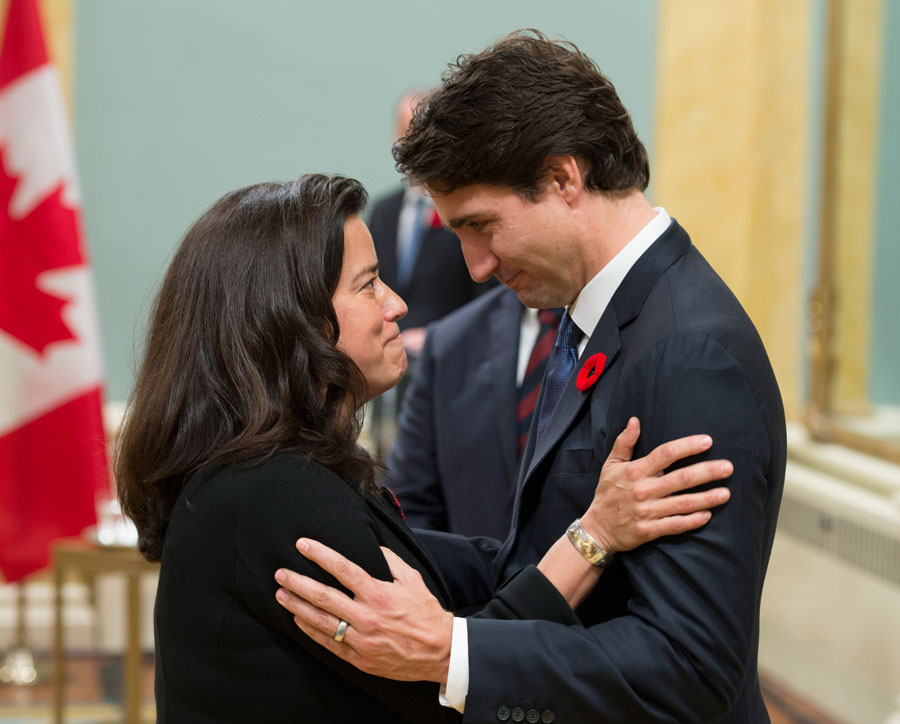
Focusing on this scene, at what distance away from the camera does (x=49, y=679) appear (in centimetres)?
499

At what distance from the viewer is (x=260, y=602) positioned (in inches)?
66.9

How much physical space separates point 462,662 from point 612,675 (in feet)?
0.73

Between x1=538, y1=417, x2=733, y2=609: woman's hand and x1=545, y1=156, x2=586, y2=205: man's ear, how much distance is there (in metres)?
0.45

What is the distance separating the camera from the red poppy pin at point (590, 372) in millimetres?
1862

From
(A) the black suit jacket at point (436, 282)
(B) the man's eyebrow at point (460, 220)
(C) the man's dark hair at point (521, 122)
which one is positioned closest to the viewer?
(C) the man's dark hair at point (521, 122)

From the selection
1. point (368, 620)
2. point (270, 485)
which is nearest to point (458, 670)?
point (368, 620)

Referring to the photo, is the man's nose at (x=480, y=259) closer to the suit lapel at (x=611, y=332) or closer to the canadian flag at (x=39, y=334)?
the suit lapel at (x=611, y=332)

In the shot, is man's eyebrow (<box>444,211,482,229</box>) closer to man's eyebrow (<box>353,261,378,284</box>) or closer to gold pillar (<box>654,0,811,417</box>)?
man's eyebrow (<box>353,261,378,284</box>)

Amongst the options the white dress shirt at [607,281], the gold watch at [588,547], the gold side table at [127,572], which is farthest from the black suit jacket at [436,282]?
the gold watch at [588,547]

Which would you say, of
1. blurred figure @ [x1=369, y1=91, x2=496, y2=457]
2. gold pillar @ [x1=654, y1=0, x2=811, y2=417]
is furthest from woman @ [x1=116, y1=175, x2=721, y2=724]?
gold pillar @ [x1=654, y1=0, x2=811, y2=417]

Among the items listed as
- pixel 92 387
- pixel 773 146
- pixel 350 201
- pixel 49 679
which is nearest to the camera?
pixel 350 201

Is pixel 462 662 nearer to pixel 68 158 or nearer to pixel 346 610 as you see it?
pixel 346 610

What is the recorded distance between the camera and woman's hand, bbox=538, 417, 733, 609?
1.63 meters

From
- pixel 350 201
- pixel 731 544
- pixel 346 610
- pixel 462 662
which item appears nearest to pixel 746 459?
pixel 731 544
